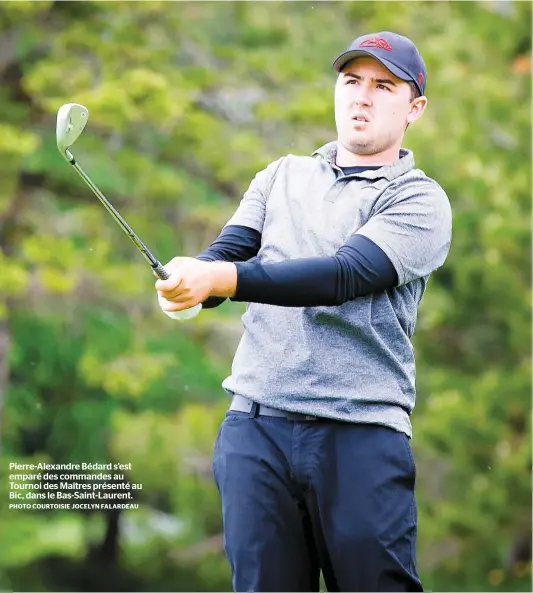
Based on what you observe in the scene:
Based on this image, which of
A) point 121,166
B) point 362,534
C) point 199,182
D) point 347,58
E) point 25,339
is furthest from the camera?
point 25,339

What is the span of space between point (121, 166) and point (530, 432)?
463 centimetres

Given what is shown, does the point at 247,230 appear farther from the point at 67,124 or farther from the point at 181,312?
the point at 67,124

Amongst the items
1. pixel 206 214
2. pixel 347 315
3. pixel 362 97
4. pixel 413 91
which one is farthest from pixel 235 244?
pixel 206 214

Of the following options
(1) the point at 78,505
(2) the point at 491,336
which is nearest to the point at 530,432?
(2) the point at 491,336

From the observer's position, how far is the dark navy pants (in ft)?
7.97

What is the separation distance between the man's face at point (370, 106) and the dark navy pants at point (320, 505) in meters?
0.69

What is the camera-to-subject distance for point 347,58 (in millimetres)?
2580

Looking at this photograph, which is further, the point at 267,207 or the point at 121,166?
the point at 121,166

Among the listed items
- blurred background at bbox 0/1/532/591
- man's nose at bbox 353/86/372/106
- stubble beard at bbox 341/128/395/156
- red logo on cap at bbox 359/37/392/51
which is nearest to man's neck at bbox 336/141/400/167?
stubble beard at bbox 341/128/395/156

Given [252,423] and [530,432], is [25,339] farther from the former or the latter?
[252,423]

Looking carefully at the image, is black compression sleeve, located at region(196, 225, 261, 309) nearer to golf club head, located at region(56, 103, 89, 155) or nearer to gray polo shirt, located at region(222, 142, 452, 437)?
gray polo shirt, located at region(222, 142, 452, 437)

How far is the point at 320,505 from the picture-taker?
2.43 m

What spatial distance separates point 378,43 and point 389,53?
0.04 m

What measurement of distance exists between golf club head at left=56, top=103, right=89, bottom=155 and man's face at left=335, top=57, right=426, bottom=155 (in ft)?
2.13
